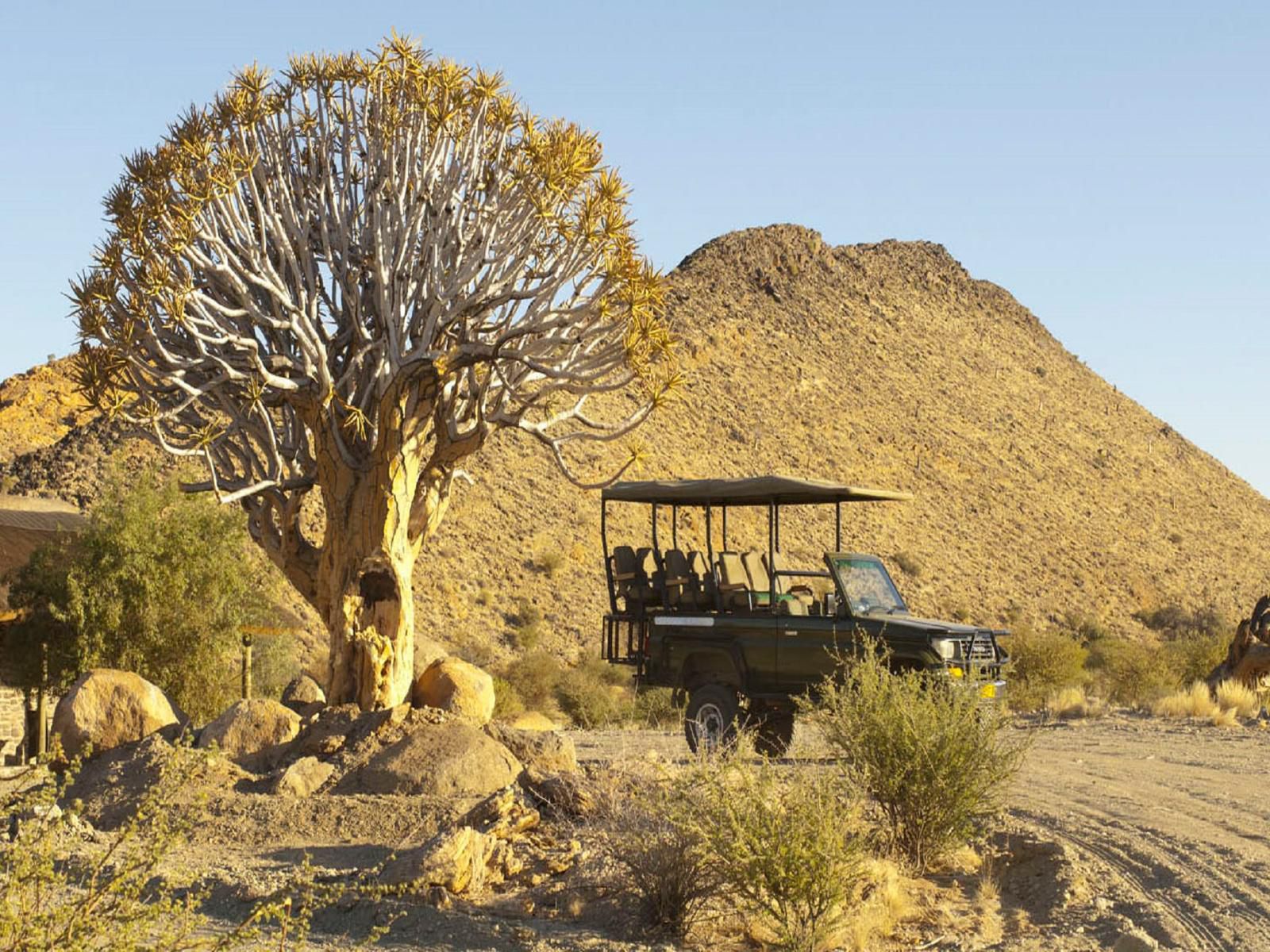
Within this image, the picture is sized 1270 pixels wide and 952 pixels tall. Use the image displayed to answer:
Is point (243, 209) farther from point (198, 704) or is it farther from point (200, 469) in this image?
point (200, 469)

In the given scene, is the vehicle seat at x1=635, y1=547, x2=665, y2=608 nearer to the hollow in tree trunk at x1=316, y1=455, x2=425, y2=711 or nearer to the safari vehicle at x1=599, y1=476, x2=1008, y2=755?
the safari vehicle at x1=599, y1=476, x2=1008, y2=755

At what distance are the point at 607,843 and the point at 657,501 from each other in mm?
7527

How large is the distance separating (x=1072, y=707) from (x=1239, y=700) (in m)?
2.32

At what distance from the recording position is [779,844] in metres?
6.58

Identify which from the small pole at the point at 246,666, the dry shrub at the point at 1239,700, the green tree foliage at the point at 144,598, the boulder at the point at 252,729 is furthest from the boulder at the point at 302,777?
the dry shrub at the point at 1239,700

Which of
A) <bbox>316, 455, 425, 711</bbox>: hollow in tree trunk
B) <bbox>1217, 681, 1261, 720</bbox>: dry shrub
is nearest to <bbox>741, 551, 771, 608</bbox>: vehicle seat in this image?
<bbox>316, 455, 425, 711</bbox>: hollow in tree trunk

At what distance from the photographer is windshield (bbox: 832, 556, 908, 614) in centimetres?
1333

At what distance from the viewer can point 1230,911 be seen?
24.7 ft

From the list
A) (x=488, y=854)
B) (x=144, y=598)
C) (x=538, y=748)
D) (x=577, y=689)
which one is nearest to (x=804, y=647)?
(x=538, y=748)

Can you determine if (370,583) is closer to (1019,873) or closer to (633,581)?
(633,581)

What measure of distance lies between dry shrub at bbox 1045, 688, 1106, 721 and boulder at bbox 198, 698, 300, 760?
39.7ft

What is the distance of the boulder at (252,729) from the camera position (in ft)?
41.1

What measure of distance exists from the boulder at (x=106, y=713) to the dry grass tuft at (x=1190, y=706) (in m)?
13.8

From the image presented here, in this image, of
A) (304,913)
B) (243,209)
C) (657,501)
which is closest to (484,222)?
(243,209)
